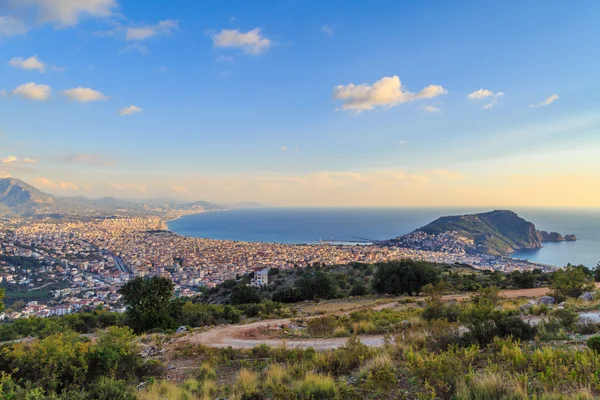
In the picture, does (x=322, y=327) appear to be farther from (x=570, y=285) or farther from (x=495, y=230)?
(x=495, y=230)

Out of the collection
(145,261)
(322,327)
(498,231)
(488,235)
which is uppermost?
Answer: (322,327)

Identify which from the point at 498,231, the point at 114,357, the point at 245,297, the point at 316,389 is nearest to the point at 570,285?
the point at 316,389

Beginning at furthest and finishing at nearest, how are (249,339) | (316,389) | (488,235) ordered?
(488,235)
(249,339)
(316,389)

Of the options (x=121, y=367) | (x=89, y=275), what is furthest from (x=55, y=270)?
(x=121, y=367)

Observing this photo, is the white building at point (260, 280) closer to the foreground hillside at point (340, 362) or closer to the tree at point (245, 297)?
the tree at point (245, 297)

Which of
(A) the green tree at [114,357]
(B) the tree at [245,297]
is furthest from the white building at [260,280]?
(A) the green tree at [114,357]

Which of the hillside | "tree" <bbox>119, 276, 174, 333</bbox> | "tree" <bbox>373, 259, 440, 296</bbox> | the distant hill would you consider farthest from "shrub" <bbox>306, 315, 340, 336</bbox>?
the hillside

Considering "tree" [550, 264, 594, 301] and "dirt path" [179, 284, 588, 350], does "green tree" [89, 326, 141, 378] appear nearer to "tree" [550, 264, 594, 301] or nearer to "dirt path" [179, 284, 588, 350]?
"dirt path" [179, 284, 588, 350]

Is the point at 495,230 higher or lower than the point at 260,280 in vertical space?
higher
